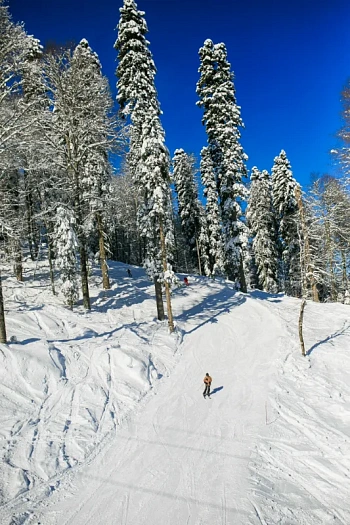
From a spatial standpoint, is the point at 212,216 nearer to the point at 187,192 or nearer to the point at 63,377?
the point at 187,192

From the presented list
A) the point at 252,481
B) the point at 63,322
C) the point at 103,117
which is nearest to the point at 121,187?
the point at 103,117

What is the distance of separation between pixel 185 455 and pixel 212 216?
1309 inches

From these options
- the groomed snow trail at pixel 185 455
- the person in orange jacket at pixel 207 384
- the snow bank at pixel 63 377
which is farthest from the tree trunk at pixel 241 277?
the person in orange jacket at pixel 207 384

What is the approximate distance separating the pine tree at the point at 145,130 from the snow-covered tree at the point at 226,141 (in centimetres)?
873

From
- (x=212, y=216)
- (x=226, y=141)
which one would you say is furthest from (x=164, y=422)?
(x=212, y=216)

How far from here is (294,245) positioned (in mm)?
36219

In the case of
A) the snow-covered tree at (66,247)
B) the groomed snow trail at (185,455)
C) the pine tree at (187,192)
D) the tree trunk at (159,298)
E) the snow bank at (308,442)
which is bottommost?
the snow bank at (308,442)

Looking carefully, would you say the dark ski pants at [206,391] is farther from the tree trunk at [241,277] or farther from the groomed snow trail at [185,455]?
the tree trunk at [241,277]

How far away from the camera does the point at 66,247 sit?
19.9 metres

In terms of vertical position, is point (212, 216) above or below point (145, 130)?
below

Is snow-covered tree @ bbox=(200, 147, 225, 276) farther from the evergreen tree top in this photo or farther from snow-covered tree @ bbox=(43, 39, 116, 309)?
snow-covered tree @ bbox=(43, 39, 116, 309)

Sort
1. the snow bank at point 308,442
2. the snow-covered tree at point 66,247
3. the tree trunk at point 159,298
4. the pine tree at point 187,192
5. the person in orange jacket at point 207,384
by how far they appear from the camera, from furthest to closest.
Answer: the pine tree at point 187,192, the tree trunk at point 159,298, the snow-covered tree at point 66,247, the person in orange jacket at point 207,384, the snow bank at point 308,442

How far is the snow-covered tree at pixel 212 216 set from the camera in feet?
132

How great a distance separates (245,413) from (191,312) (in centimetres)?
1180
